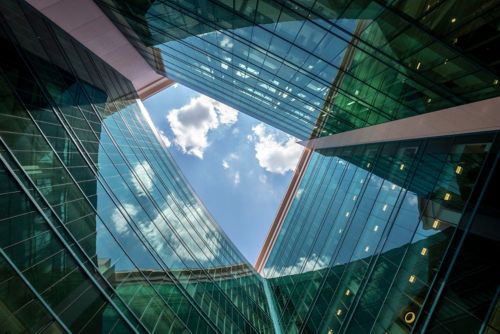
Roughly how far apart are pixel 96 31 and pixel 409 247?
25.0 meters

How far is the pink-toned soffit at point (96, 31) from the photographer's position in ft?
57.1

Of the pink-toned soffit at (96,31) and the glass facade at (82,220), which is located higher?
the pink-toned soffit at (96,31)

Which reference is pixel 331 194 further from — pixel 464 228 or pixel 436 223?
pixel 464 228

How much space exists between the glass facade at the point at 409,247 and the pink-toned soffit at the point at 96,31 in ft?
70.6

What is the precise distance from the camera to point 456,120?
39.4 feet

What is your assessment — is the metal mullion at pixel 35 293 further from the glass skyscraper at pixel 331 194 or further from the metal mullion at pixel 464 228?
the metal mullion at pixel 464 228


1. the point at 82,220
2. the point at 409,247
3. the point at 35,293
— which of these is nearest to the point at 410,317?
the point at 409,247

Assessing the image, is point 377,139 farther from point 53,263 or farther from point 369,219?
point 53,263

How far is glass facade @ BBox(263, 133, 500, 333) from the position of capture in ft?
32.1

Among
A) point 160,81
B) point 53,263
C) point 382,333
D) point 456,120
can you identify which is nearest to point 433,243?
point 382,333

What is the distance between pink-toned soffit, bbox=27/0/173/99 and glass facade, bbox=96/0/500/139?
41.3 inches

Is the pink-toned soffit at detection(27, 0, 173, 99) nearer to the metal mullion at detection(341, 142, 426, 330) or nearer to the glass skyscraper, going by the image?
the glass skyscraper

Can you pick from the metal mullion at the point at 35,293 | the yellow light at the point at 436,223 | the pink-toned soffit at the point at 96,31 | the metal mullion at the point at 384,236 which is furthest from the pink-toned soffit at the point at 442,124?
the pink-toned soffit at the point at 96,31

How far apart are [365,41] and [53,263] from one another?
1513 centimetres
